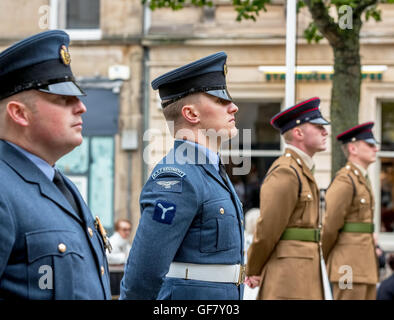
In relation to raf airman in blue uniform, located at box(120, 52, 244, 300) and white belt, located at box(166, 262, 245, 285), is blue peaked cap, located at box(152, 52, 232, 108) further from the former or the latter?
white belt, located at box(166, 262, 245, 285)

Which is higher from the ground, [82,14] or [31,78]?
[82,14]

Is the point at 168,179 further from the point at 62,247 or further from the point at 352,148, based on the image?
the point at 352,148

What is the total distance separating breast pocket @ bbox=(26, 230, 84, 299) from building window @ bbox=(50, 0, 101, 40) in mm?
11256

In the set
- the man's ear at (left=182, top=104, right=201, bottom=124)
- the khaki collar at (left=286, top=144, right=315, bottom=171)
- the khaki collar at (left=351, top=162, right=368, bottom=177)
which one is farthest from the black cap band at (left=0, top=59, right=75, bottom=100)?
the khaki collar at (left=351, top=162, right=368, bottom=177)

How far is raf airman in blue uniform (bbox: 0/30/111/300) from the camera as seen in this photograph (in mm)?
2176

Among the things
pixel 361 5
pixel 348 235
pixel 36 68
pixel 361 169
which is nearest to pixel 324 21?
pixel 361 5

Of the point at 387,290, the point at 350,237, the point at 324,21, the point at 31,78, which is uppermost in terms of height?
the point at 324,21

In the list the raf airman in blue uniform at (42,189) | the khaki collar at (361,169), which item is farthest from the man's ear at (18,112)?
the khaki collar at (361,169)

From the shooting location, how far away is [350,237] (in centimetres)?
644

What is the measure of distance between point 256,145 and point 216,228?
31.2ft

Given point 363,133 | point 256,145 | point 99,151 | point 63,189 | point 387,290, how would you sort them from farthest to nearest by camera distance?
point 99,151 → point 256,145 → point 363,133 → point 387,290 → point 63,189

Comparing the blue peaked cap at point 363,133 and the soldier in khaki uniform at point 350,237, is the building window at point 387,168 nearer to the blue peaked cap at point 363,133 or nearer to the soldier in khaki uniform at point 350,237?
the blue peaked cap at point 363,133

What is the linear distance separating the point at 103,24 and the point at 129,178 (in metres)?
2.65
